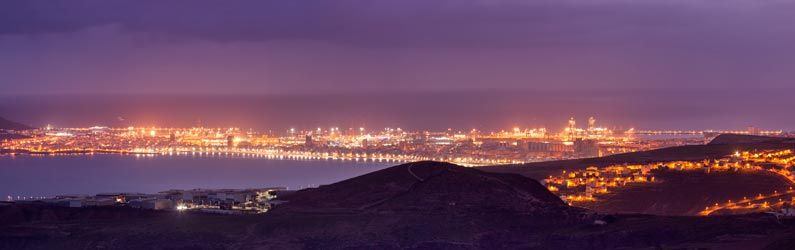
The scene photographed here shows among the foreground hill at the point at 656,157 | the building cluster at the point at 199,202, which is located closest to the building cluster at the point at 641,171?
the foreground hill at the point at 656,157

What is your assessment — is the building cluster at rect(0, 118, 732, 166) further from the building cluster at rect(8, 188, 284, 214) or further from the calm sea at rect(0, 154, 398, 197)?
the building cluster at rect(8, 188, 284, 214)

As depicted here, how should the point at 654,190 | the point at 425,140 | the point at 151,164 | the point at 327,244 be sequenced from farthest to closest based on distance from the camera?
the point at 425,140
the point at 151,164
the point at 654,190
the point at 327,244

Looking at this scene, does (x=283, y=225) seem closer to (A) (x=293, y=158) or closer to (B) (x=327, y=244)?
(B) (x=327, y=244)

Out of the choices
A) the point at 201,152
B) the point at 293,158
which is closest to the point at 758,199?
the point at 293,158

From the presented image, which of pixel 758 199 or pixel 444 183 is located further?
pixel 758 199

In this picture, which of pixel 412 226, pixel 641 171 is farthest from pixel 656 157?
pixel 412 226

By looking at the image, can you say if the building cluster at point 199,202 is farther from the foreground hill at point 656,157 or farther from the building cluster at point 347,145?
the building cluster at point 347,145

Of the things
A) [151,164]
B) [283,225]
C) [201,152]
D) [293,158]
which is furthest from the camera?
[201,152]
